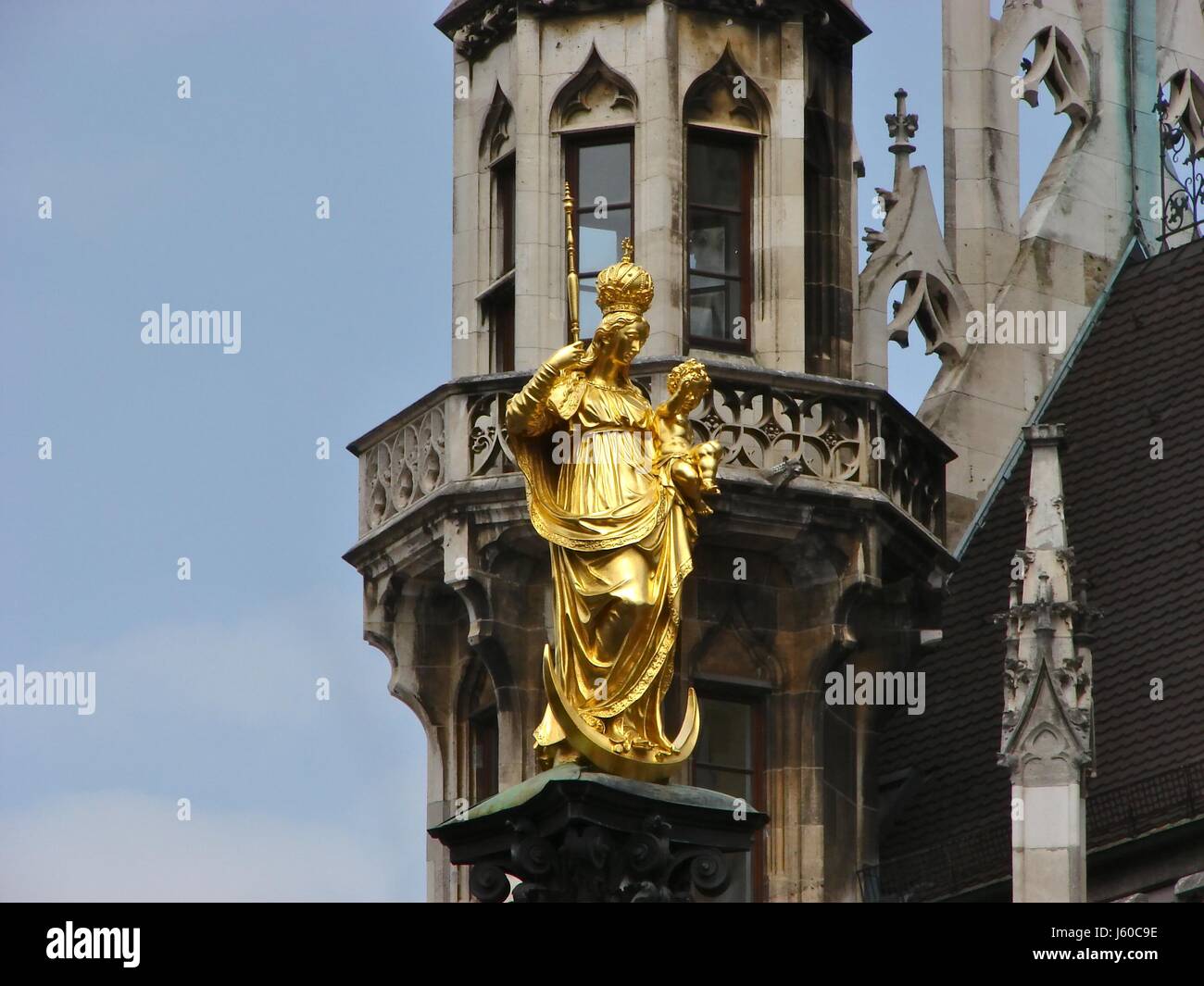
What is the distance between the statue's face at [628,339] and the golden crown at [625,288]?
3.2 inches

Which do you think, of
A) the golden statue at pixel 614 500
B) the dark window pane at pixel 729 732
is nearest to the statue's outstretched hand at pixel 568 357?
the golden statue at pixel 614 500

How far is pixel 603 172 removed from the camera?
3994cm

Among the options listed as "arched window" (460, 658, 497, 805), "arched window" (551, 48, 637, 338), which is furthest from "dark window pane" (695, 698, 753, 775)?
"arched window" (551, 48, 637, 338)

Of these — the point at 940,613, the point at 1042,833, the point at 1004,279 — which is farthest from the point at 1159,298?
the point at 1042,833

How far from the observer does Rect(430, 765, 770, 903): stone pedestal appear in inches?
1300

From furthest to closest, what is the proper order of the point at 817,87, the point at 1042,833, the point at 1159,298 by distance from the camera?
the point at 1159,298 → the point at 817,87 → the point at 1042,833

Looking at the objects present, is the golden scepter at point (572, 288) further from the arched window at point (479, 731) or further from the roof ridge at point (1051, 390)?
the roof ridge at point (1051, 390)

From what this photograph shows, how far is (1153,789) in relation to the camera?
3922 centimetres

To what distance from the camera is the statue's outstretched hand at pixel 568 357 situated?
1396 inches

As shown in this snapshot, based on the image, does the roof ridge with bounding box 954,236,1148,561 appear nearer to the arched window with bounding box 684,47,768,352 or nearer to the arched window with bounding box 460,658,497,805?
the arched window with bounding box 684,47,768,352

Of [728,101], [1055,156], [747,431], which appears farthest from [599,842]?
[1055,156]

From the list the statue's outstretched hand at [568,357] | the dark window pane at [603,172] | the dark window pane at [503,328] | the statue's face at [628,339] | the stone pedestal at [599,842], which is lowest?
the stone pedestal at [599,842]
